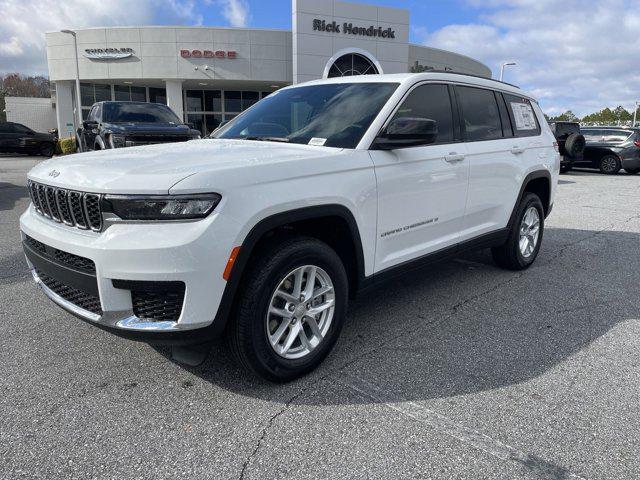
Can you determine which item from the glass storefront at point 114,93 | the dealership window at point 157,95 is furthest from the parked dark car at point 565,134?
the dealership window at point 157,95

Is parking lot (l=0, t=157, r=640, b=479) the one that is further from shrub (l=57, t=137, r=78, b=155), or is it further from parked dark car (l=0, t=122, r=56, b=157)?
shrub (l=57, t=137, r=78, b=155)

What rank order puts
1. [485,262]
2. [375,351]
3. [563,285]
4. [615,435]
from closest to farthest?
1. [615,435]
2. [375,351]
3. [563,285]
4. [485,262]

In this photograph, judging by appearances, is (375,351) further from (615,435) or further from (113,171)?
(113,171)

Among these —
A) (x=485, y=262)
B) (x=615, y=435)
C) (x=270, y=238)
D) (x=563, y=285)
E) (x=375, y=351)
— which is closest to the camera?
(x=615, y=435)

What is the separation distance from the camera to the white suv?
8.01 ft

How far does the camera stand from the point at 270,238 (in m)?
2.89

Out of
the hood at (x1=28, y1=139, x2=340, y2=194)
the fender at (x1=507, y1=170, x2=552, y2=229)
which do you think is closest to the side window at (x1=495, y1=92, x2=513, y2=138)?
the fender at (x1=507, y1=170, x2=552, y2=229)

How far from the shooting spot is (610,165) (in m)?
17.9

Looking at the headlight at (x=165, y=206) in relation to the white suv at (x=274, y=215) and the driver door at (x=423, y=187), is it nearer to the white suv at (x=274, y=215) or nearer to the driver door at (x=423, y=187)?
the white suv at (x=274, y=215)

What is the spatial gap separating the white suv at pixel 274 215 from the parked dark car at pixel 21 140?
2525 cm

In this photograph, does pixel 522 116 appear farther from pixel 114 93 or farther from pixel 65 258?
pixel 114 93

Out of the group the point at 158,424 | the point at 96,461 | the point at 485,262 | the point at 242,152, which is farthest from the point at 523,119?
the point at 96,461

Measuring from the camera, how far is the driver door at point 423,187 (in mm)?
3408

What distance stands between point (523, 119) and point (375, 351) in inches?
128
